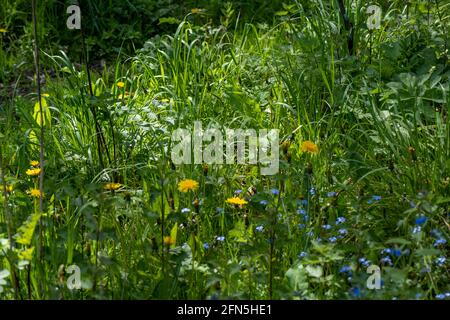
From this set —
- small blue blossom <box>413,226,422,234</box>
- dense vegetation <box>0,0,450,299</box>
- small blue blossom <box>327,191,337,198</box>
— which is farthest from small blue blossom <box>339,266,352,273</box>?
small blue blossom <box>327,191,337,198</box>

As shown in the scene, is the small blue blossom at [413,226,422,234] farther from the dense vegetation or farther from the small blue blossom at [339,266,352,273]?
the small blue blossom at [339,266,352,273]

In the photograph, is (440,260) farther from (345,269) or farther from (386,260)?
(345,269)

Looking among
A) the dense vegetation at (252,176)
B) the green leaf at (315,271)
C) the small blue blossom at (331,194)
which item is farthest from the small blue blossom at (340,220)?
the green leaf at (315,271)

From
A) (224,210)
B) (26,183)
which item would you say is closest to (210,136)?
(224,210)

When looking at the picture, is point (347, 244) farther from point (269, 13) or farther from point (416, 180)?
point (269, 13)

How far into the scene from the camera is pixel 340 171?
3633 millimetres
